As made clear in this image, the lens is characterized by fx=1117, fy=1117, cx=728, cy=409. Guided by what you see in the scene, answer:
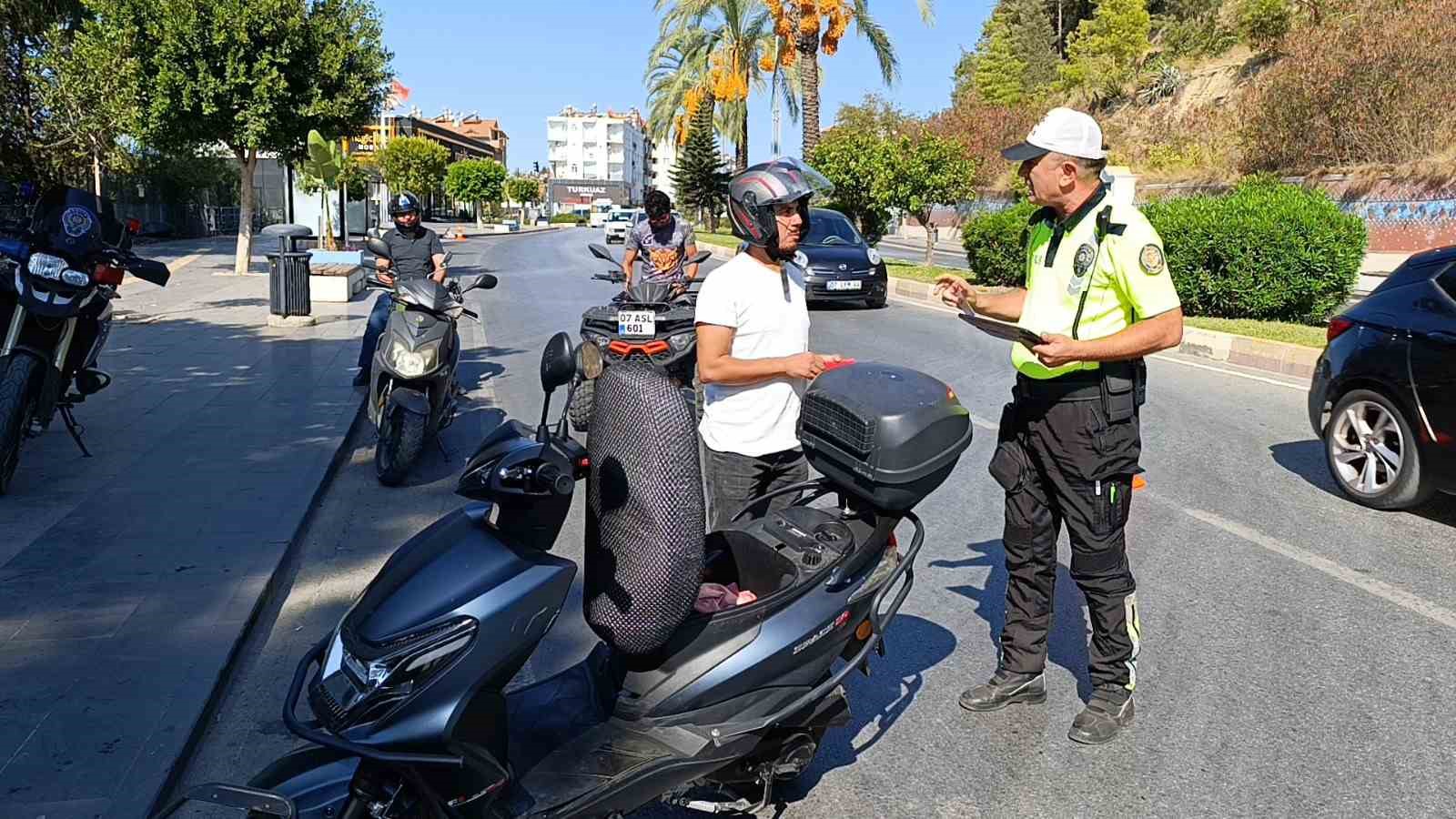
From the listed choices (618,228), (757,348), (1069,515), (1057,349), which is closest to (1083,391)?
(1057,349)

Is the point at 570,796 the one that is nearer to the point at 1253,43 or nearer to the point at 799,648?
the point at 799,648

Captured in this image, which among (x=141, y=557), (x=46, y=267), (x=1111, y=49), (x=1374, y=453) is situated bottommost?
(x=141, y=557)

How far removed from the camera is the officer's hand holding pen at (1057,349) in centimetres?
346

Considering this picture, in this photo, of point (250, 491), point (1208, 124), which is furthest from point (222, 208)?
point (250, 491)

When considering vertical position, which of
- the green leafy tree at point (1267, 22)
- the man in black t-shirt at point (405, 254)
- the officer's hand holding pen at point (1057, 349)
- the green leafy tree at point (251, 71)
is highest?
the green leafy tree at point (1267, 22)

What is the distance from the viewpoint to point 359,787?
2354 mm

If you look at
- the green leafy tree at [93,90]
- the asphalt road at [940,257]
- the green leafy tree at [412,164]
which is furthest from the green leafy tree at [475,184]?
the green leafy tree at [93,90]

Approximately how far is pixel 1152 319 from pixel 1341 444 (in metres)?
4.22

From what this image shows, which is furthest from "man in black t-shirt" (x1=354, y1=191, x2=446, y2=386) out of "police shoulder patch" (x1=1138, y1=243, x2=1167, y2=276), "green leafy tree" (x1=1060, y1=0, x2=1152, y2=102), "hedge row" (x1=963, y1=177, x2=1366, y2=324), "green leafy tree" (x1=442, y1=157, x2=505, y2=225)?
"green leafy tree" (x1=442, y1=157, x2=505, y2=225)

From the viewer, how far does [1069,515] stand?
376 cm

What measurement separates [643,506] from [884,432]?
31.0 inches

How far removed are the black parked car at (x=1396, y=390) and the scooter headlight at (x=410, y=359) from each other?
225 inches

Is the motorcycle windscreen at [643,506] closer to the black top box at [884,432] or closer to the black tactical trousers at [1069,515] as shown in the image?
the black top box at [884,432]

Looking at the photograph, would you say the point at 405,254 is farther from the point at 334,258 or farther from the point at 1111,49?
the point at 1111,49
